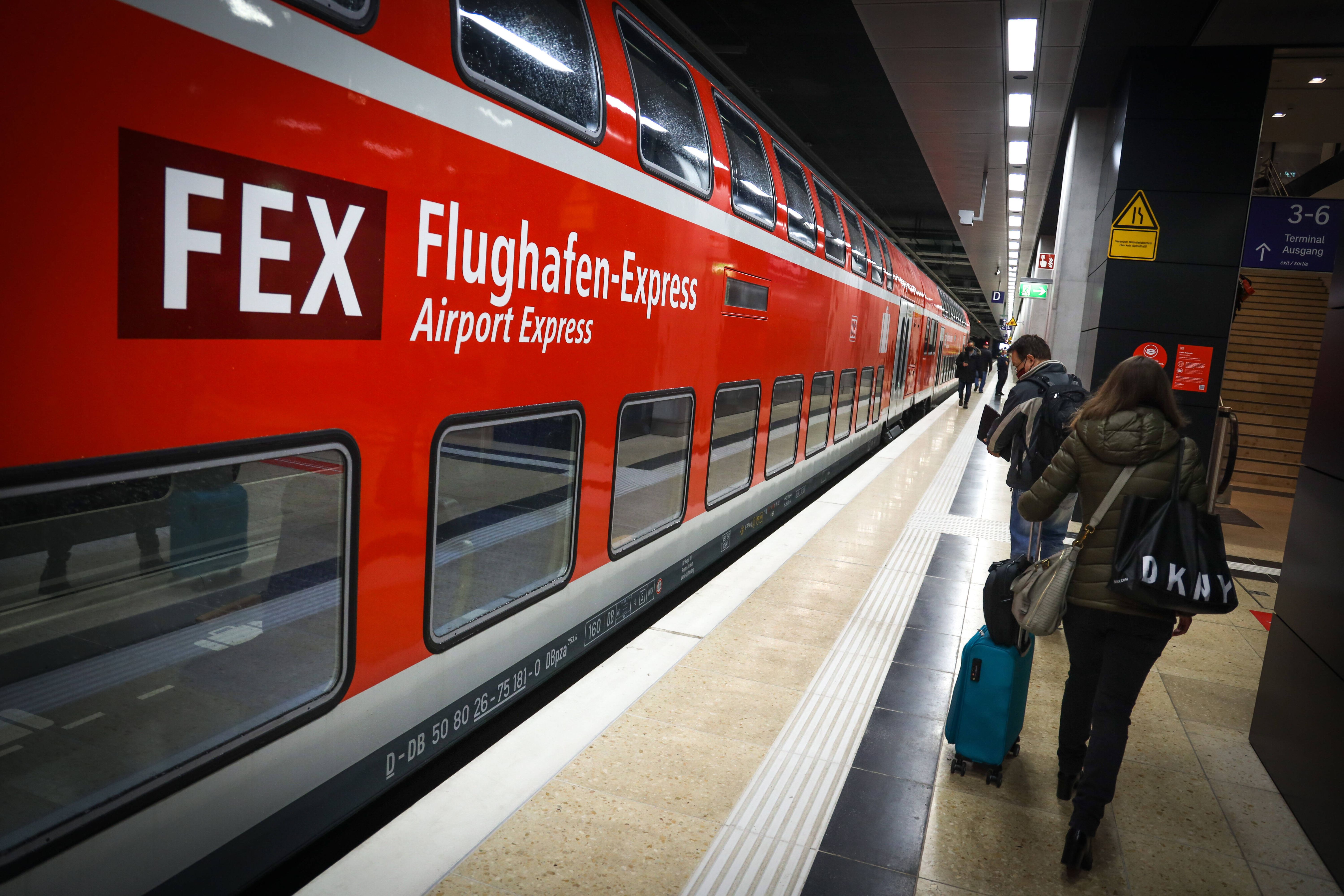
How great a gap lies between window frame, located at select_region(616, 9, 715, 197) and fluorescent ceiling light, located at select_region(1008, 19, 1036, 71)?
368cm

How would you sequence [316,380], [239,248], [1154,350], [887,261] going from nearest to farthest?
[239,248]
[316,380]
[1154,350]
[887,261]

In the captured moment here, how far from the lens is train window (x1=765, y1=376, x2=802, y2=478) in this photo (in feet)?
20.2

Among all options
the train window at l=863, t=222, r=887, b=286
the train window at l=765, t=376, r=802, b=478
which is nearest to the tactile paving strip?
the train window at l=765, t=376, r=802, b=478

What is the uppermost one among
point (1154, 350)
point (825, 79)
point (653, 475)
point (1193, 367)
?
point (825, 79)

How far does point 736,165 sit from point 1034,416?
2203mm

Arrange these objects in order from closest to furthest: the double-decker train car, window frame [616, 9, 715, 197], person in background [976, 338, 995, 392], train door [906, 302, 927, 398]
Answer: the double-decker train car < window frame [616, 9, 715, 197] < train door [906, 302, 927, 398] < person in background [976, 338, 995, 392]

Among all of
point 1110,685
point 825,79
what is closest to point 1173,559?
point 1110,685

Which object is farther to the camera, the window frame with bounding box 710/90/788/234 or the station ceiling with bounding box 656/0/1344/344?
the station ceiling with bounding box 656/0/1344/344

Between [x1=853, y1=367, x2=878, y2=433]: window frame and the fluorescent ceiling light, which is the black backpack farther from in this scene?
[x1=853, y1=367, x2=878, y2=433]: window frame

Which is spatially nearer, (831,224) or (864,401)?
(831,224)

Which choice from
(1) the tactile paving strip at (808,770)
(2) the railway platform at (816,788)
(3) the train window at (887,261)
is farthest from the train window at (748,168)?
(3) the train window at (887,261)

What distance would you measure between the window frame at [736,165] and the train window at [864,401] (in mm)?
4097

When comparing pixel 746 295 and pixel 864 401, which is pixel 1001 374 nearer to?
pixel 864 401

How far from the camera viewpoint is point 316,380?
6.48 ft
